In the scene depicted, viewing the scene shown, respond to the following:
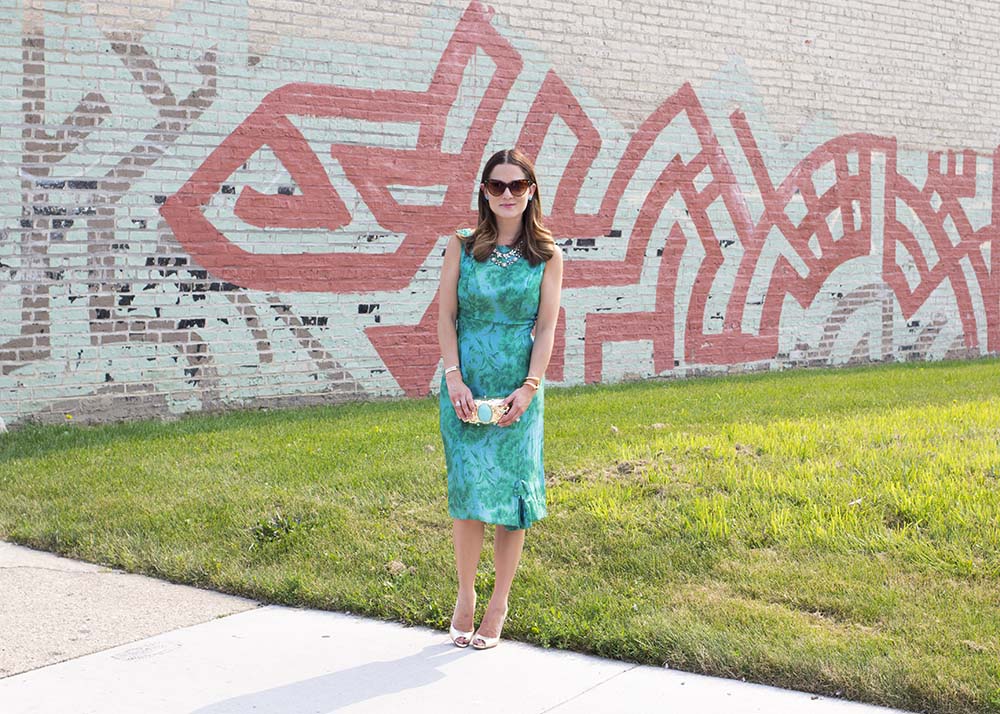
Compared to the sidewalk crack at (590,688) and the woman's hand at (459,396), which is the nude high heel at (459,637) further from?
the woman's hand at (459,396)

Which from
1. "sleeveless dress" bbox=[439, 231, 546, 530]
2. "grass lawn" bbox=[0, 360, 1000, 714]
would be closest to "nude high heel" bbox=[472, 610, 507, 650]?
"grass lawn" bbox=[0, 360, 1000, 714]

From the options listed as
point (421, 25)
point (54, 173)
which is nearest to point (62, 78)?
point (54, 173)

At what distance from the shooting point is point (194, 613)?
5.02m

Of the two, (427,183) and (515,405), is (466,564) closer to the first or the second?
(515,405)

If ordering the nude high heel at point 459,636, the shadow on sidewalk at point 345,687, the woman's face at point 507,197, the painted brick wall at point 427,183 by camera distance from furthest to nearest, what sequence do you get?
the painted brick wall at point 427,183
the nude high heel at point 459,636
the woman's face at point 507,197
the shadow on sidewalk at point 345,687

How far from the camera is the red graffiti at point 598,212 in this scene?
995 centimetres

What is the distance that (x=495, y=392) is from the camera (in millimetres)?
4480

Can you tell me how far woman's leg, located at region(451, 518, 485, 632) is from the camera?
14.9 ft

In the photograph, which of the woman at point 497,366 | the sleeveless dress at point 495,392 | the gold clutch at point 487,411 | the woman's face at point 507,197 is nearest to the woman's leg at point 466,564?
the woman at point 497,366

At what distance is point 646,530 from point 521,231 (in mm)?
1705

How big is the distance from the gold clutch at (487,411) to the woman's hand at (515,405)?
0.02 meters

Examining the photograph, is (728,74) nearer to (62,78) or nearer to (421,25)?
(421,25)

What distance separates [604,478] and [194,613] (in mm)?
2314

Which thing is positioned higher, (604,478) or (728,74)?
(728,74)
